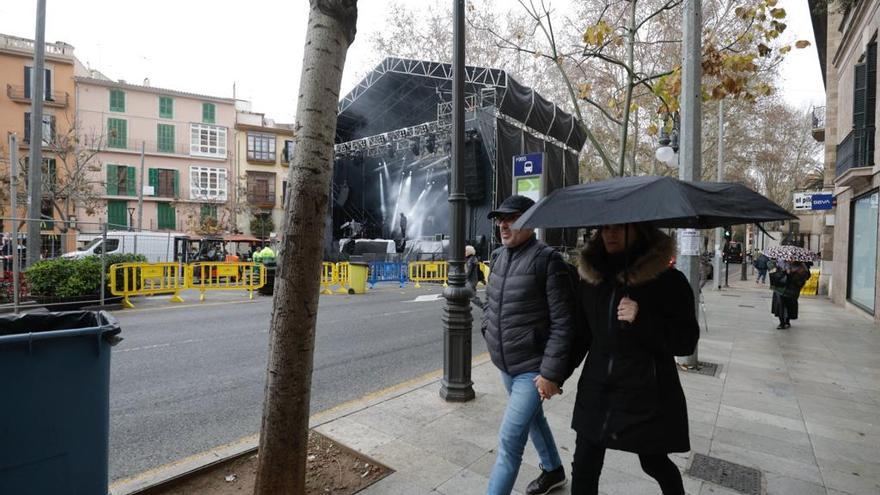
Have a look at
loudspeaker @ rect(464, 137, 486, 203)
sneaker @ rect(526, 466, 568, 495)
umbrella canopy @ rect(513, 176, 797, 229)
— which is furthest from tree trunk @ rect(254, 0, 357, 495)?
loudspeaker @ rect(464, 137, 486, 203)

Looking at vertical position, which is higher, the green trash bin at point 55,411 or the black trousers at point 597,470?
the green trash bin at point 55,411

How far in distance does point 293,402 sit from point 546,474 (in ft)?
5.21

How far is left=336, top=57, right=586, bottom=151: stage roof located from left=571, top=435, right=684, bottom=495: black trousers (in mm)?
17892

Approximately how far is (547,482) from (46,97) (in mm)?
43300

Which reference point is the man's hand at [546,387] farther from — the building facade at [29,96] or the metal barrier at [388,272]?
the building facade at [29,96]

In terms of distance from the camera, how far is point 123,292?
36.9 feet

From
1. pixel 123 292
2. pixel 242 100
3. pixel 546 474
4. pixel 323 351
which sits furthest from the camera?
pixel 242 100

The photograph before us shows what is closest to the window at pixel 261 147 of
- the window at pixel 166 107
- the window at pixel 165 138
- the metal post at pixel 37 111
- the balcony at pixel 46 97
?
the window at pixel 165 138

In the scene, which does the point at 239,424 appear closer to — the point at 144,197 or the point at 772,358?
the point at 772,358

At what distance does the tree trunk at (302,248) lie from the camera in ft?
8.02

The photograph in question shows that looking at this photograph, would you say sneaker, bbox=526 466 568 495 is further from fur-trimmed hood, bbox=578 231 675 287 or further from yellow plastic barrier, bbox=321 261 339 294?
yellow plastic barrier, bbox=321 261 339 294

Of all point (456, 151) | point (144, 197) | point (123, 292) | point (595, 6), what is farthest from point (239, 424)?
point (144, 197)

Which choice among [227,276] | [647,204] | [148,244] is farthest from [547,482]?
[148,244]

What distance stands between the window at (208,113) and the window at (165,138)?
8.69 feet
